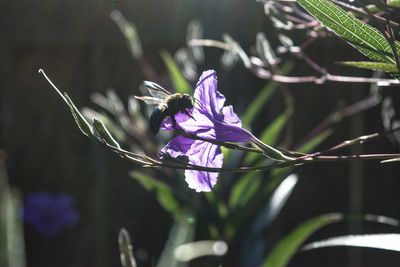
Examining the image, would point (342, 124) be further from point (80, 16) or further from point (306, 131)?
point (80, 16)

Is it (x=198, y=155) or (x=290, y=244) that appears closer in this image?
(x=198, y=155)

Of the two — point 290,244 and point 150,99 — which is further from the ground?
point 290,244

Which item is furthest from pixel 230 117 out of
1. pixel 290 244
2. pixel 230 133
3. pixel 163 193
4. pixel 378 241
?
pixel 163 193

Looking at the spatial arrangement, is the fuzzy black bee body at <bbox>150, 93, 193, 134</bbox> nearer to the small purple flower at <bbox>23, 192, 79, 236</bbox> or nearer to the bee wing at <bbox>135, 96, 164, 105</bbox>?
the bee wing at <bbox>135, 96, 164, 105</bbox>

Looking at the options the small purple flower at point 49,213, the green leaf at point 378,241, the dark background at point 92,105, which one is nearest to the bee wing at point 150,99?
the green leaf at point 378,241

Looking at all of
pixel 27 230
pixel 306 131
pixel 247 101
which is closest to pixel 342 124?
pixel 306 131

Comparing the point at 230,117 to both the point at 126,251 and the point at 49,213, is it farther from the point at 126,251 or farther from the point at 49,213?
the point at 49,213

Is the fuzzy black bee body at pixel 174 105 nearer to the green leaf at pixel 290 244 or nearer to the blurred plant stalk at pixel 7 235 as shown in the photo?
the green leaf at pixel 290 244
